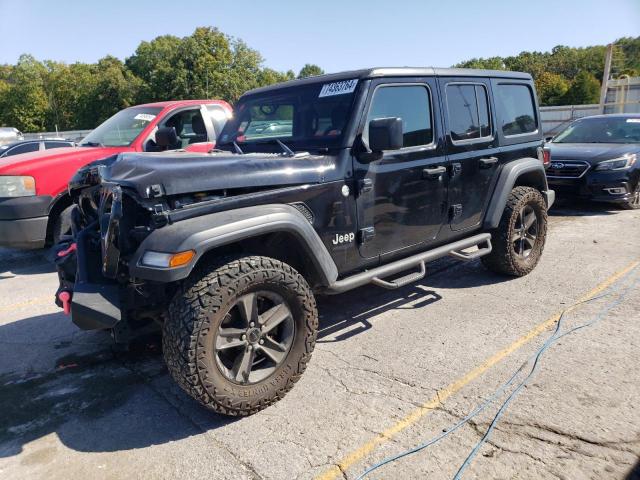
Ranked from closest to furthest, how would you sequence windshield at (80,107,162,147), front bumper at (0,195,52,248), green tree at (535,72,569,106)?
front bumper at (0,195,52,248) → windshield at (80,107,162,147) → green tree at (535,72,569,106)

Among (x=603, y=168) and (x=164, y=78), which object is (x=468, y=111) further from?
(x=164, y=78)

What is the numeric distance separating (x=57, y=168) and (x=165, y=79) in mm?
43147

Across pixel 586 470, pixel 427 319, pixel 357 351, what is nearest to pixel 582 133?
pixel 427 319

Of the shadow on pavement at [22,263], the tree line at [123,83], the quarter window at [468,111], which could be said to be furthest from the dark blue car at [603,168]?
the tree line at [123,83]

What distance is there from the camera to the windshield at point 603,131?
905cm

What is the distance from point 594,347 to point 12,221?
5929mm

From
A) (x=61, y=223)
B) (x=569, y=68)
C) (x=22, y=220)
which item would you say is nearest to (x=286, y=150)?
(x=61, y=223)

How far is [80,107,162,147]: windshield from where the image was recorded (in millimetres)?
6758

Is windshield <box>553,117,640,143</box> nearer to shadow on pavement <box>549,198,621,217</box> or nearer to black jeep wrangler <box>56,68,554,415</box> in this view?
shadow on pavement <box>549,198,621,217</box>

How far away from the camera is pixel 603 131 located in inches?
368

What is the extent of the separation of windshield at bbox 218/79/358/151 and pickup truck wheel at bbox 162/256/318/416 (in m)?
1.21

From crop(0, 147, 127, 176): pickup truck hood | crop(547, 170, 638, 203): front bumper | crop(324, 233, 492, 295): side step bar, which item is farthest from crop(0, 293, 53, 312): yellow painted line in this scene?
crop(547, 170, 638, 203): front bumper

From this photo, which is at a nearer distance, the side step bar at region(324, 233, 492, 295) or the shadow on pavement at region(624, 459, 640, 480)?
the shadow on pavement at region(624, 459, 640, 480)

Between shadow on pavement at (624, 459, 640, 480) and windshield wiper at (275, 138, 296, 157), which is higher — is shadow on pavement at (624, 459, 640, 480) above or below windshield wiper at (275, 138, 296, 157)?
below
